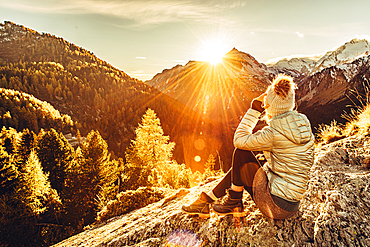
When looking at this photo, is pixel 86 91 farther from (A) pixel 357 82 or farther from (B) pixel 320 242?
(A) pixel 357 82

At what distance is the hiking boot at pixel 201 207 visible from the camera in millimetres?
3375

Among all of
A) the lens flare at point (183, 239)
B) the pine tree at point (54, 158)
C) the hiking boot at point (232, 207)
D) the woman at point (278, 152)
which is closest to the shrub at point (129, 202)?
the lens flare at point (183, 239)

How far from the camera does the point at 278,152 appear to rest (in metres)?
2.39

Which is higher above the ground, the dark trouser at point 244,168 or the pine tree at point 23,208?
the dark trouser at point 244,168

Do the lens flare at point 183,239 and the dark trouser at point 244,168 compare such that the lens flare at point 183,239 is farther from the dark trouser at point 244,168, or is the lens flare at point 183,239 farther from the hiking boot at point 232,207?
the dark trouser at point 244,168

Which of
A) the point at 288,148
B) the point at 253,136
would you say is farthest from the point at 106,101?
the point at 288,148

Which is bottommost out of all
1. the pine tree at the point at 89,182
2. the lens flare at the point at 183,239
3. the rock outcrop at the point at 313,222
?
the pine tree at the point at 89,182

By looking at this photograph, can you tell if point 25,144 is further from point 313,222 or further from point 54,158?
point 313,222

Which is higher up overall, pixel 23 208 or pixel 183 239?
pixel 183 239

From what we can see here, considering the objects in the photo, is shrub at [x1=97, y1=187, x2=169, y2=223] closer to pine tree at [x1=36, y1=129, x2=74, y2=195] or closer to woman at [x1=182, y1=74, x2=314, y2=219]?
woman at [x1=182, y1=74, x2=314, y2=219]

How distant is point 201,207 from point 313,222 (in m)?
1.80

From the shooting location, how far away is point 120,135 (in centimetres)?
7375

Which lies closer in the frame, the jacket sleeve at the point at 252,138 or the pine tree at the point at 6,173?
the jacket sleeve at the point at 252,138

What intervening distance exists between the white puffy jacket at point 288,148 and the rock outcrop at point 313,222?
21.8 inches
